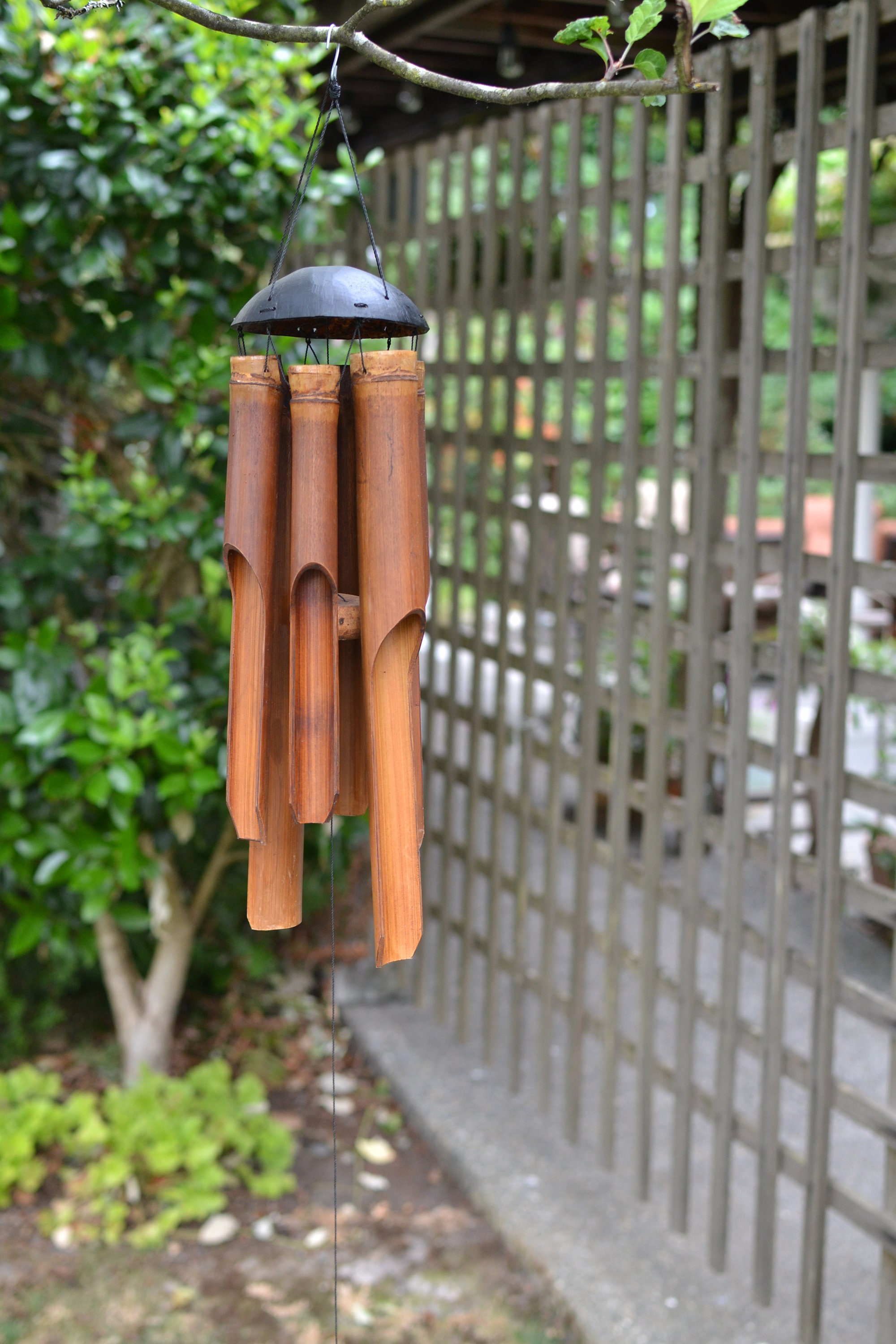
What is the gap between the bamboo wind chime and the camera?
1.17 metres

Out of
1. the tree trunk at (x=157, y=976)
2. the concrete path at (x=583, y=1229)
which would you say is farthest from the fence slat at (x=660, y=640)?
the tree trunk at (x=157, y=976)

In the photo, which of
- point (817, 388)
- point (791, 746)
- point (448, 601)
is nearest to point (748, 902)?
point (448, 601)

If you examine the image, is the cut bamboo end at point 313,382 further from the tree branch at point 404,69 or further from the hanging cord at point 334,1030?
the hanging cord at point 334,1030

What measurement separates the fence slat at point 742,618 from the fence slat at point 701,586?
0.08m

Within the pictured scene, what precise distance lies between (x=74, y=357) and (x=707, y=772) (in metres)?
1.71

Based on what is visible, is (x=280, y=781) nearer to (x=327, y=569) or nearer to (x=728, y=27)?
(x=327, y=569)

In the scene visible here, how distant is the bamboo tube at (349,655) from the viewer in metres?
1.27

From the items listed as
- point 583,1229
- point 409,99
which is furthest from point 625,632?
point 409,99

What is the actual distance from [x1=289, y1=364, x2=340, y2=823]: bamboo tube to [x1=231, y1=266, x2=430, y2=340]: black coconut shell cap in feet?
0.19

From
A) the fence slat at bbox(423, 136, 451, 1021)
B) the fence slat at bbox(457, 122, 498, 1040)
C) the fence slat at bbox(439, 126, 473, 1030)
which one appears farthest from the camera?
the fence slat at bbox(423, 136, 451, 1021)

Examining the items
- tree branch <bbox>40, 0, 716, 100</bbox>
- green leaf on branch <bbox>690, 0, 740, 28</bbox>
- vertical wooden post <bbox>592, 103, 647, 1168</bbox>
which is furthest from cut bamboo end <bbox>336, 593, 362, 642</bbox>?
vertical wooden post <bbox>592, 103, 647, 1168</bbox>

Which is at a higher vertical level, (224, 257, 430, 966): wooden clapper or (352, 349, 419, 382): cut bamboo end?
(352, 349, 419, 382): cut bamboo end

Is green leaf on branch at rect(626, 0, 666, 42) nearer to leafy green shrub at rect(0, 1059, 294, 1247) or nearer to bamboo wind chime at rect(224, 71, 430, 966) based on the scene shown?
bamboo wind chime at rect(224, 71, 430, 966)

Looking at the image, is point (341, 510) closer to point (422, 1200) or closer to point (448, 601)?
point (422, 1200)
